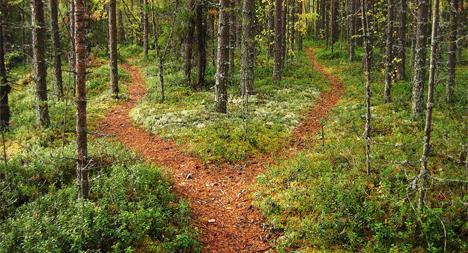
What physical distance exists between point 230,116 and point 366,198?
9053 mm

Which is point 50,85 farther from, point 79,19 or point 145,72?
point 79,19

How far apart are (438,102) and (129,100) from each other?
17.2m

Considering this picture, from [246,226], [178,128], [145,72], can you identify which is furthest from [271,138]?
[145,72]

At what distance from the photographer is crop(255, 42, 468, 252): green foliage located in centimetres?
851

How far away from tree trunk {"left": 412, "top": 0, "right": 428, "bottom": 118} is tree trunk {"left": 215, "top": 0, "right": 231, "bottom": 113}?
790 centimetres

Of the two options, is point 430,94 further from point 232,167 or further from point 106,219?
point 106,219

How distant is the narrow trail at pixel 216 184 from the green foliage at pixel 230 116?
51 centimetres

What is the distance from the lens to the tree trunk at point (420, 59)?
15516 mm

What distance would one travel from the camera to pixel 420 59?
50.6 feet

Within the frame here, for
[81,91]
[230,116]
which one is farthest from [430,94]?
[230,116]

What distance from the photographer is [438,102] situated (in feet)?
63.3

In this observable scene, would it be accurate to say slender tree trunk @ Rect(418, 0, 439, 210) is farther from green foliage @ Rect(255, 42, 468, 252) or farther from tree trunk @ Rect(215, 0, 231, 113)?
tree trunk @ Rect(215, 0, 231, 113)

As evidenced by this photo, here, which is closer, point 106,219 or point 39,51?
point 106,219

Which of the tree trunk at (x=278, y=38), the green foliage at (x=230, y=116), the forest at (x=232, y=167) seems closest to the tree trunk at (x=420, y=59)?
the forest at (x=232, y=167)
